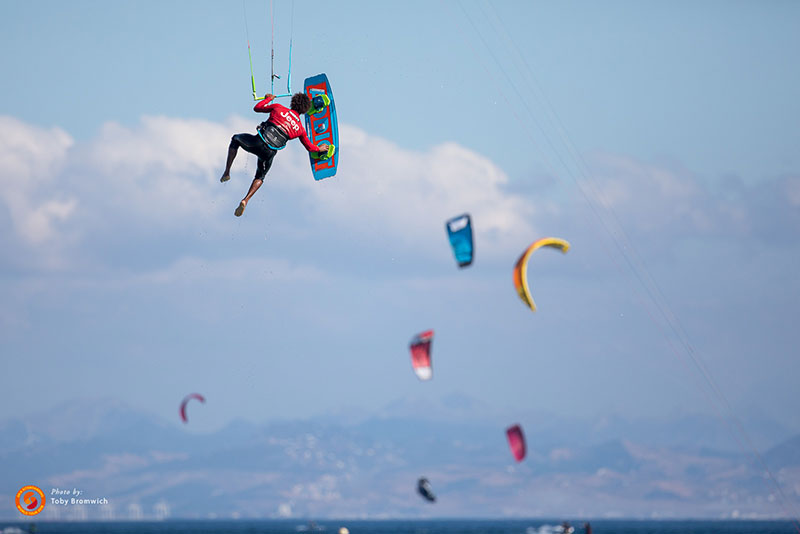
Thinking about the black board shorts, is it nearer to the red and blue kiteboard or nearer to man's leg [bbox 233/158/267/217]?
man's leg [bbox 233/158/267/217]

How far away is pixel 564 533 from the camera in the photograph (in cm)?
3359

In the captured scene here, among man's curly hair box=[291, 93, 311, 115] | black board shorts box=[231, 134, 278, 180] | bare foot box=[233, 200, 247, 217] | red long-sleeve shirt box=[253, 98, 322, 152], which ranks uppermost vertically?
man's curly hair box=[291, 93, 311, 115]

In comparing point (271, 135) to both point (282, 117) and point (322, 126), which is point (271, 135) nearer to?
point (282, 117)

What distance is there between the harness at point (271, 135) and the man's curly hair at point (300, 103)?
2.69 feet

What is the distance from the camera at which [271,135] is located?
59.0 feet

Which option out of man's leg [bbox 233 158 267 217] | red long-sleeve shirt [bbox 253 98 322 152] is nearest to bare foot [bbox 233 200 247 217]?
man's leg [bbox 233 158 267 217]

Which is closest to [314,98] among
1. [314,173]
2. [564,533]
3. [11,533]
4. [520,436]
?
[314,173]

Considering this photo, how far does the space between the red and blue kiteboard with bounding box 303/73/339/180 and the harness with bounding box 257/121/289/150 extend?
1.43 metres

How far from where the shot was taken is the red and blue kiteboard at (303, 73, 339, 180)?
19.5 m

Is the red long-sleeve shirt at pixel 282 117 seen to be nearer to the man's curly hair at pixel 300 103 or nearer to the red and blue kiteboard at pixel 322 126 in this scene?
the man's curly hair at pixel 300 103

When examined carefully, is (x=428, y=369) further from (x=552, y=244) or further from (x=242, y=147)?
(x=242, y=147)

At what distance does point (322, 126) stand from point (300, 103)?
3.36ft

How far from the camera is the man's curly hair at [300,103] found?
18.8 meters

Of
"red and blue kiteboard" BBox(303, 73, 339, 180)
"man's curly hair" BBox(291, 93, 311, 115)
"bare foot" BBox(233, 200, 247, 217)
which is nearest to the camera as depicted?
"bare foot" BBox(233, 200, 247, 217)
